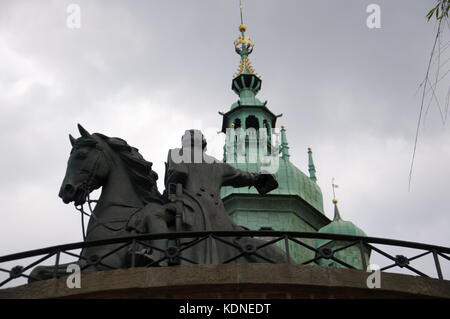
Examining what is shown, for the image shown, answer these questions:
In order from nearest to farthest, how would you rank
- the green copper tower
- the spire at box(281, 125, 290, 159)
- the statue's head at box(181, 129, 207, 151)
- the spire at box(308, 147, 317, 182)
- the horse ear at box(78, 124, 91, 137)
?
the horse ear at box(78, 124, 91, 137), the statue's head at box(181, 129, 207, 151), the green copper tower, the spire at box(281, 125, 290, 159), the spire at box(308, 147, 317, 182)

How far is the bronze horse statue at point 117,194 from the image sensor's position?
12469 mm

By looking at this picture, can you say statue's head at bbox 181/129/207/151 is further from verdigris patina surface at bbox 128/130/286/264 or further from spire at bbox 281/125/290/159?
spire at bbox 281/125/290/159

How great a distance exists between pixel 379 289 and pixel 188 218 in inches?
143

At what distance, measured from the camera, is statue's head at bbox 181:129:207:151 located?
47.3 feet

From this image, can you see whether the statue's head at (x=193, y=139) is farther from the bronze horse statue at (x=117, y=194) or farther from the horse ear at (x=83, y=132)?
the horse ear at (x=83, y=132)

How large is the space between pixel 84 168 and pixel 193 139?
→ 2202mm

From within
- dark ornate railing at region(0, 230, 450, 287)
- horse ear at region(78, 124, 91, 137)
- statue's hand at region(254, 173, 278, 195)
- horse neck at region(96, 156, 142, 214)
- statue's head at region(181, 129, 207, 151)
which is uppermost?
statue's head at region(181, 129, 207, 151)

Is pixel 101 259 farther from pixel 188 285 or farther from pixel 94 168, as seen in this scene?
pixel 94 168

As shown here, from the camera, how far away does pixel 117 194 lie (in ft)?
44.0

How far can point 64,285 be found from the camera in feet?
33.3

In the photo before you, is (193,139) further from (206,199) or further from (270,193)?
(270,193)

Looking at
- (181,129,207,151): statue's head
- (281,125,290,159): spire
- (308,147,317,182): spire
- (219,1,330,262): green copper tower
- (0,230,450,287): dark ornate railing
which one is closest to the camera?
(0,230,450,287): dark ornate railing

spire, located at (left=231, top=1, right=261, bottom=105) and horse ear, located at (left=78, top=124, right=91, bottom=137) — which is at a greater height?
spire, located at (left=231, top=1, right=261, bottom=105)

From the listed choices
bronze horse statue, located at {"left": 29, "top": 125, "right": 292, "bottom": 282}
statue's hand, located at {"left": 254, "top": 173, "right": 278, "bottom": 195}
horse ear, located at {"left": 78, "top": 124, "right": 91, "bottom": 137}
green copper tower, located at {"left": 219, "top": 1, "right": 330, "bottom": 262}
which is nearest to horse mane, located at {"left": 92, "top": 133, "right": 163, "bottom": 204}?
bronze horse statue, located at {"left": 29, "top": 125, "right": 292, "bottom": 282}
